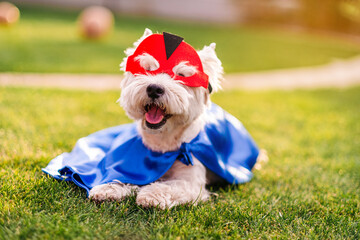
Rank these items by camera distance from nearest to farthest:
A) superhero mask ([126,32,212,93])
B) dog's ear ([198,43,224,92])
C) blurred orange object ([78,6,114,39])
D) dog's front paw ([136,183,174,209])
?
dog's front paw ([136,183,174,209]) → superhero mask ([126,32,212,93]) → dog's ear ([198,43,224,92]) → blurred orange object ([78,6,114,39])

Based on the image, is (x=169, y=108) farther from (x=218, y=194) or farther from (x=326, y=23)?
(x=326, y=23)

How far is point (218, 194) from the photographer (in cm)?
370

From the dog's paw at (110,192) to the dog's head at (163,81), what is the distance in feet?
1.81

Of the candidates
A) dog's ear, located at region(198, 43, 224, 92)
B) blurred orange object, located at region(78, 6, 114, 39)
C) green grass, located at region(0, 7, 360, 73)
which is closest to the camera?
dog's ear, located at region(198, 43, 224, 92)

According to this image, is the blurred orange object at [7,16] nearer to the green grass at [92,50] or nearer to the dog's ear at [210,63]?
the green grass at [92,50]

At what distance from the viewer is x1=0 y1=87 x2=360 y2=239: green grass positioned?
2.78 m

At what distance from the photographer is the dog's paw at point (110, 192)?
3.12 m

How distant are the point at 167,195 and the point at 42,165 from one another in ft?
4.52

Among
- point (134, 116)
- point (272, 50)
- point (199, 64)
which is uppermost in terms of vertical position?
point (199, 64)

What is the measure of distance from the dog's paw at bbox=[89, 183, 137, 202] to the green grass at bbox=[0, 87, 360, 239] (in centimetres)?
7

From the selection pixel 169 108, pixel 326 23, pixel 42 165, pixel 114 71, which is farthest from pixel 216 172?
pixel 326 23

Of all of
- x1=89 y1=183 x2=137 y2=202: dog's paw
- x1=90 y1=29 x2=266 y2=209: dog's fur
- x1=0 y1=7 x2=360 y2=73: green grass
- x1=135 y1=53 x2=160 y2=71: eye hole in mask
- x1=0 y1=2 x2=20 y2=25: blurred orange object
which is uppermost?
x1=135 y1=53 x2=160 y2=71: eye hole in mask

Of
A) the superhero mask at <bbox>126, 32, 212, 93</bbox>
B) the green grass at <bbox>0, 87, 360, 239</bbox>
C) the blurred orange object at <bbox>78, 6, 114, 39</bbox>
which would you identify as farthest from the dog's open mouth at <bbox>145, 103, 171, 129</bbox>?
the blurred orange object at <bbox>78, 6, 114, 39</bbox>

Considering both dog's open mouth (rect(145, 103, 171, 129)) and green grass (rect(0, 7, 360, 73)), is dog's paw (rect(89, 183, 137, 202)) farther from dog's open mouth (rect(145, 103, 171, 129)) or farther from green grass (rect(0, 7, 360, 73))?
green grass (rect(0, 7, 360, 73))
